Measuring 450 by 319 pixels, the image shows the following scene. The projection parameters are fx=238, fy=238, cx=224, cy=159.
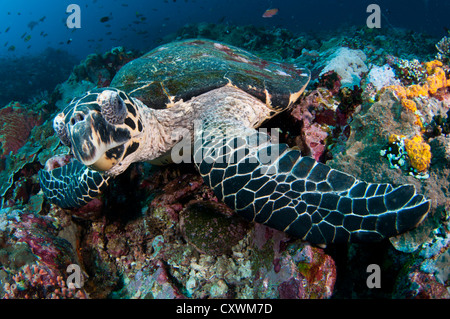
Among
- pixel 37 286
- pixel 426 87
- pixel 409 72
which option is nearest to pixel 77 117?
pixel 37 286

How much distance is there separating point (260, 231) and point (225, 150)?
79 centimetres

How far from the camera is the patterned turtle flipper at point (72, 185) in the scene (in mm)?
2615

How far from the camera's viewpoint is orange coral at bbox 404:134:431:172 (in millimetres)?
1807

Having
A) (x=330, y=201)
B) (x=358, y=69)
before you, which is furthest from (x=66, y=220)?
(x=358, y=69)

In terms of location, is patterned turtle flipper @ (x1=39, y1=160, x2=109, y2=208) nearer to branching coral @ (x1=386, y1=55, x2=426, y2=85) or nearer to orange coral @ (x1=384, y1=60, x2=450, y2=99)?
orange coral @ (x1=384, y1=60, x2=450, y2=99)

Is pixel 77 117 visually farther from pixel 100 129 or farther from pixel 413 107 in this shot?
pixel 413 107

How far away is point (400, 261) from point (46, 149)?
556 cm

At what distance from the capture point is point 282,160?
73.5 inches

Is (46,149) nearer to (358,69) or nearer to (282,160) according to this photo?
(282,160)

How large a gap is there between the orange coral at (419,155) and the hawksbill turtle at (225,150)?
0.44 m

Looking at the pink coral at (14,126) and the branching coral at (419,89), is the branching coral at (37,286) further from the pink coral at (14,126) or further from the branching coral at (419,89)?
the pink coral at (14,126)

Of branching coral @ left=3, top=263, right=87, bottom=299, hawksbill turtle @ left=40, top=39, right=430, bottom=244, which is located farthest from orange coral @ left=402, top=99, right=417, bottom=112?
branching coral @ left=3, top=263, right=87, bottom=299

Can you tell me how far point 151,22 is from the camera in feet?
156

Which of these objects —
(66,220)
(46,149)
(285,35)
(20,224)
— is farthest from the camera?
(285,35)
